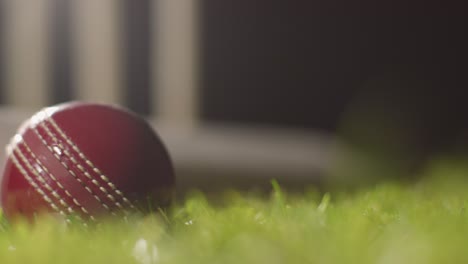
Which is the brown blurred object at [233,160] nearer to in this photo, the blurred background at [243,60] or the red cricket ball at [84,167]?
the blurred background at [243,60]

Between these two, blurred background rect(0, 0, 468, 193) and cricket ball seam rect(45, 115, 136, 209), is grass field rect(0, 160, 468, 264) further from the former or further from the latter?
blurred background rect(0, 0, 468, 193)

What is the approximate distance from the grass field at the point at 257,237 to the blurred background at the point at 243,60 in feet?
14.3

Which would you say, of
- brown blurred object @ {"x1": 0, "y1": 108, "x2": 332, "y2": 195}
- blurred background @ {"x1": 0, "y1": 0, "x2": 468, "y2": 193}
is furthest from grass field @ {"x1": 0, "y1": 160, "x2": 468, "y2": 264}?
blurred background @ {"x1": 0, "y1": 0, "x2": 468, "y2": 193}

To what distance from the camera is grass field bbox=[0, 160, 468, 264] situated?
3.48 ft

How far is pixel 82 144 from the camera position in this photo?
150 centimetres

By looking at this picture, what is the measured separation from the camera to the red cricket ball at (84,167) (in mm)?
1467

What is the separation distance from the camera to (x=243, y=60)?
616 centimetres

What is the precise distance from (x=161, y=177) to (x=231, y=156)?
7.79 ft

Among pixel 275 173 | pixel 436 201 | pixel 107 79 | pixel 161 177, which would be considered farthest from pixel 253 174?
pixel 107 79

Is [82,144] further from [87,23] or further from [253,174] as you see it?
[87,23]

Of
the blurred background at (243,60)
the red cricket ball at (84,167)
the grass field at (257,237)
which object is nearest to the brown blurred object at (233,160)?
the blurred background at (243,60)

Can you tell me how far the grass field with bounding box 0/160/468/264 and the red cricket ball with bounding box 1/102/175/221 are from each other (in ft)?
0.15

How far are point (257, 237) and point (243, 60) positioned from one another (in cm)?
503

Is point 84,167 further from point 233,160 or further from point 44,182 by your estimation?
point 233,160
